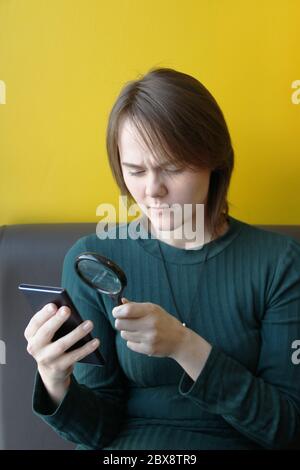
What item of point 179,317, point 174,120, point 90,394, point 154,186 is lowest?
point 90,394

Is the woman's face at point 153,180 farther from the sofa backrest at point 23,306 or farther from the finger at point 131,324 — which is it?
the sofa backrest at point 23,306

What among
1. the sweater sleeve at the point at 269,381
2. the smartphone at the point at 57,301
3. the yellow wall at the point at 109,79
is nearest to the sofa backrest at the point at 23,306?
the yellow wall at the point at 109,79

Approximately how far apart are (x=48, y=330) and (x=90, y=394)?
0.73 ft

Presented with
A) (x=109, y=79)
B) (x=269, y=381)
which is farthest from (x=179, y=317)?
(x=109, y=79)

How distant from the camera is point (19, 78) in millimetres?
1280

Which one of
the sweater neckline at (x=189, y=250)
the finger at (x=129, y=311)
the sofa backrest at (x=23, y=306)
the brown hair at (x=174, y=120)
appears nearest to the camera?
the finger at (x=129, y=311)

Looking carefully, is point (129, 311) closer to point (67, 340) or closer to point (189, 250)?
point (67, 340)

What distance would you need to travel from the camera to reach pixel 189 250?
101 cm

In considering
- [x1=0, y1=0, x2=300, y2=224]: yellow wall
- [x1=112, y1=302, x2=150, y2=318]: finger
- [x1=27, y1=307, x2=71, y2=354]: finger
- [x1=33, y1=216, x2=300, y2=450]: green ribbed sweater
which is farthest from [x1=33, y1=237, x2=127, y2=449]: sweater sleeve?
[x1=0, y1=0, x2=300, y2=224]: yellow wall

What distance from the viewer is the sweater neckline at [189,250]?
1004 millimetres

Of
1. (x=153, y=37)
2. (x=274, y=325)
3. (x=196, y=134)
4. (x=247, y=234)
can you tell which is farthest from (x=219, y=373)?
(x=153, y=37)

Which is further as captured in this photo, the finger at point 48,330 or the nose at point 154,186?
the nose at point 154,186

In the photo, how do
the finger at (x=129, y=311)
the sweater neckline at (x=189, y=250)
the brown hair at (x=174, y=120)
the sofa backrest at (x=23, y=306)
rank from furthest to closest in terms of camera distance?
the sofa backrest at (x=23, y=306) < the sweater neckline at (x=189, y=250) < the brown hair at (x=174, y=120) < the finger at (x=129, y=311)

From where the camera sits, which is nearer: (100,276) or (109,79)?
(100,276)
